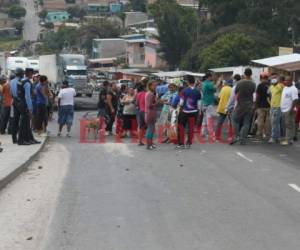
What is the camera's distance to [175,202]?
10.9 m

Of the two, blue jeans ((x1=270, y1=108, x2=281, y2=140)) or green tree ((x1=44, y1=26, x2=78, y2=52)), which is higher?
green tree ((x1=44, y1=26, x2=78, y2=52))

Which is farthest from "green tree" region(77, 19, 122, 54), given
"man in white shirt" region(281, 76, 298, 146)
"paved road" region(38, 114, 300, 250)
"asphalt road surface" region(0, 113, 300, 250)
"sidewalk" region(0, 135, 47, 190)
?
"paved road" region(38, 114, 300, 250)

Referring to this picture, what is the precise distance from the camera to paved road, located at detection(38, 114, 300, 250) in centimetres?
854

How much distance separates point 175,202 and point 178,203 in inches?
3.5

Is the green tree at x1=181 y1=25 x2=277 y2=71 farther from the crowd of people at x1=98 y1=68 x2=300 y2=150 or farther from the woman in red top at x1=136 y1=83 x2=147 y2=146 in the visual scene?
the woman in red top at x1=136 y1=83 x2=147 y2=146

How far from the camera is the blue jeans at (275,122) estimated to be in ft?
66.6

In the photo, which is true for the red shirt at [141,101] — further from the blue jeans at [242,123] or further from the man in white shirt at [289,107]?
the man in white shirt at [289,107]

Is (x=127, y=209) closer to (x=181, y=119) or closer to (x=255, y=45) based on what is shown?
(x=181, y=119)

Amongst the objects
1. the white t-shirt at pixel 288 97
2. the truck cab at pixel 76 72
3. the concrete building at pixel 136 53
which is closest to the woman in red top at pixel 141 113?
the white t-shirt at pixel 288 97

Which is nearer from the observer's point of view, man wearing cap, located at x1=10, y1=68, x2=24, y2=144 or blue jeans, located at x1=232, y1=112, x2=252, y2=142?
man wearing cap, located at x1=10, y1=68, x2=24, y2=144

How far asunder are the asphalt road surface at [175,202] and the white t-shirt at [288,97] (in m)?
2.57

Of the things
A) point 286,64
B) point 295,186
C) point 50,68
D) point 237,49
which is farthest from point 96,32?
point 295,186

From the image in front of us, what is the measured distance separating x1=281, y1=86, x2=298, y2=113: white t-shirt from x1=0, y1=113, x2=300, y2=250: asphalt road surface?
2572 mm

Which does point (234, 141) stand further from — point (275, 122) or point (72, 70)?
point (72, 70)
